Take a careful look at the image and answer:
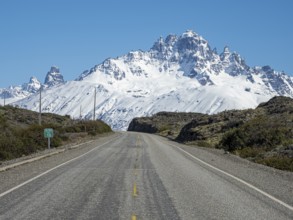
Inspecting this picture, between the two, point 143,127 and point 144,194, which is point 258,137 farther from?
point 143,127

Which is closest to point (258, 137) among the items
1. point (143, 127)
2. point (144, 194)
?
point (144, 194)

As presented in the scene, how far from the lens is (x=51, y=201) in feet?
41.8

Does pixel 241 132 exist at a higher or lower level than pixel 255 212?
higher

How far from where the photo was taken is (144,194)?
46.3 feet

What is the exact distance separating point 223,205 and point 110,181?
18.0ft

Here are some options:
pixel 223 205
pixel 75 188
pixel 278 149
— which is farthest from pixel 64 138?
pixel 223 205

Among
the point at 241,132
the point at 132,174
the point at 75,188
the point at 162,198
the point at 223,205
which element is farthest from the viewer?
the point at 241,132

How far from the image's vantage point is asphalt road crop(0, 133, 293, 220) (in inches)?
447

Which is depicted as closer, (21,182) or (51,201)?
(51,201)

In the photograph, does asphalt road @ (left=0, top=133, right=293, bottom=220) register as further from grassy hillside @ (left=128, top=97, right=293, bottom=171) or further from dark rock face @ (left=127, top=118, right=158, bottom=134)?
dark rock face @ (left=127, top=118, right=158, bottom=134)

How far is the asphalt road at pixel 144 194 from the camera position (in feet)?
37.2

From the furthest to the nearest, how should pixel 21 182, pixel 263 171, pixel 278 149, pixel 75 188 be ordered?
pixel 278 149 < pixel 263 171 < pixel 21 182 < pixel 75 188

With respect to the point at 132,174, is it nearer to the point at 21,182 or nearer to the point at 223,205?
the point at 21,182

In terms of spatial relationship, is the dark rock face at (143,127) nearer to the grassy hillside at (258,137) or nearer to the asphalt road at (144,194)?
the grassy hillside at (258,137)
